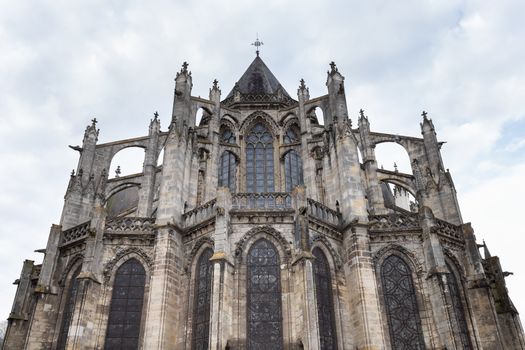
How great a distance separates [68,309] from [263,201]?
870cm

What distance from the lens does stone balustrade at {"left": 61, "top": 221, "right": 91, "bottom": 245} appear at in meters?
19.0

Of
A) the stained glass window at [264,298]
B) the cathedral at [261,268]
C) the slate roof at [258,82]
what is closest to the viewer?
the stained glass window at [264,298]

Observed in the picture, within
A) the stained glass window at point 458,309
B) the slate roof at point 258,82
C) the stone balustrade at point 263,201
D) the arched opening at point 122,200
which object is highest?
the slate roof at point 258,82

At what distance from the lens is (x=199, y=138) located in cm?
2334

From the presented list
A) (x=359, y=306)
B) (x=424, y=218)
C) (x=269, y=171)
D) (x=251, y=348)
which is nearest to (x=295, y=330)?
(x=251, y=348)

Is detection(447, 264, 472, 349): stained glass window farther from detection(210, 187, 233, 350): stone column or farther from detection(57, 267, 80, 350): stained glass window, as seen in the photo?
detection(57, 267, 80, 350): stained glass window

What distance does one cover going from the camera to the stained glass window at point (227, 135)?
25117 millimetres

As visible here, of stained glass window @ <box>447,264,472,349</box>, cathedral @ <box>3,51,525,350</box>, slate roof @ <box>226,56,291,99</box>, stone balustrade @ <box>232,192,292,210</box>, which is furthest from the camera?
slate roof @ <box>226,56,291,99</box>

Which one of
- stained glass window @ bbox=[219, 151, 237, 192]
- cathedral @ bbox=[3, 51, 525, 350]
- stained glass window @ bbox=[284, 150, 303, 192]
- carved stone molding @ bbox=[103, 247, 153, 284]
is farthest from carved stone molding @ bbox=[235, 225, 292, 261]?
stained glass window @ bbox=[219, 151, 237, 192]

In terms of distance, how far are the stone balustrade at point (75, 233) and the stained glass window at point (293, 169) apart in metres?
9.70

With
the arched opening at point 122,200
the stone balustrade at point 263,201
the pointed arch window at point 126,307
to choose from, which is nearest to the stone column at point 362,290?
the stone balustrade at point 263,201

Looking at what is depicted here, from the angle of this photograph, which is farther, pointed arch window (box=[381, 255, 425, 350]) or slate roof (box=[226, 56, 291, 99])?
slate roof (box=[226, 56, 291, 99])

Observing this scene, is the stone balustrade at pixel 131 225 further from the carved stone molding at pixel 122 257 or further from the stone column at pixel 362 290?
the stone column at pixel 362 290

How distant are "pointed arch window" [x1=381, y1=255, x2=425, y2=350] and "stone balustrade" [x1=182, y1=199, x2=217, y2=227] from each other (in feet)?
23.5
